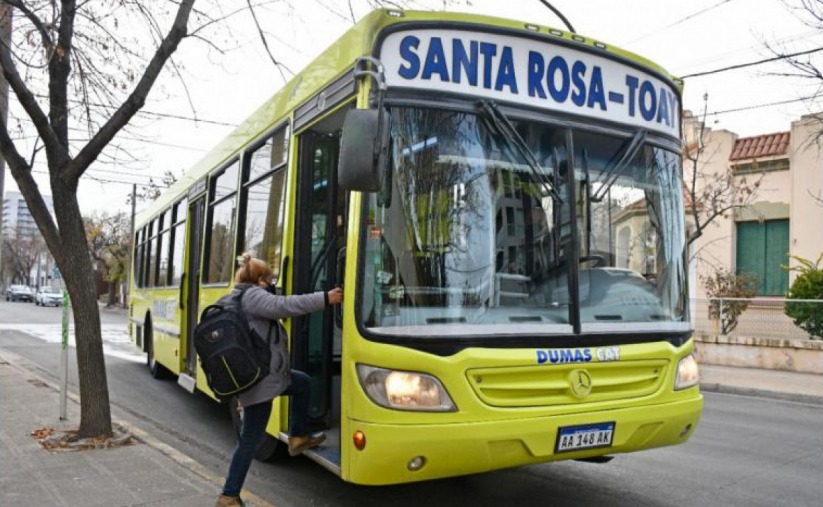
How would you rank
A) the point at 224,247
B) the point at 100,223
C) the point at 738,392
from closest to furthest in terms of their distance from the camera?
the point at 224,247 < the point at 738,392 < the point at 100,223

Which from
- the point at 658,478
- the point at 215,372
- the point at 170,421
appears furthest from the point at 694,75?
the point at 215,372

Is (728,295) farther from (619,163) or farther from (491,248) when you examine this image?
(491,248)

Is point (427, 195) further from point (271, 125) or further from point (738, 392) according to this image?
point (738, 392)

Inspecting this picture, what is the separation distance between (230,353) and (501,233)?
1.85 meters

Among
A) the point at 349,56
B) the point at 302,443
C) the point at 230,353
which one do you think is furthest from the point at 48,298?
the point at 349,56

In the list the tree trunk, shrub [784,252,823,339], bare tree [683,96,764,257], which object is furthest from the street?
bare tree [683,96,764,257]

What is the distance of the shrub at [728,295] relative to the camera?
1620cm

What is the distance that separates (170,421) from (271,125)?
14.6ft

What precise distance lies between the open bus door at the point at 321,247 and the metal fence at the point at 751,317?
12.0 metres

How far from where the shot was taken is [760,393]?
12164 mm

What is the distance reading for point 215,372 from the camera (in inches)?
180

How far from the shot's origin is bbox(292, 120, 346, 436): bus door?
5262mm

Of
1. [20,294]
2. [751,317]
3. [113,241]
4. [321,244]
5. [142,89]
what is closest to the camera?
[321,244]

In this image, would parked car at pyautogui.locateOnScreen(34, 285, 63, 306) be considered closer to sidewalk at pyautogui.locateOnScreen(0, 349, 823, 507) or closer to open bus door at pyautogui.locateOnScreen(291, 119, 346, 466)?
sidewalk at pyautogui.locateOnScreen(0, 349, 823, 507)
